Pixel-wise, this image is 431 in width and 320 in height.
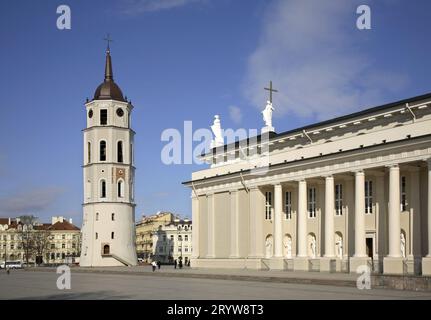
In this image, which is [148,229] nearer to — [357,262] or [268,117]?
[268,117]

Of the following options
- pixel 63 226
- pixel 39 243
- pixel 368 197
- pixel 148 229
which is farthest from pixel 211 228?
pixel 63 226

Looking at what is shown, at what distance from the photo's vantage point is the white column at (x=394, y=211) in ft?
124

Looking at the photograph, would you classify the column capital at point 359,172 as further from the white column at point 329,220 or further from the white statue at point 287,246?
the white statue at point 287,246

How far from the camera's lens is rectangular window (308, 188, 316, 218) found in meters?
48.2

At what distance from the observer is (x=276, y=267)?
48.9 metres

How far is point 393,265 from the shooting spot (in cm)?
3762

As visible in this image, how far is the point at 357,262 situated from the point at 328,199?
500 cm

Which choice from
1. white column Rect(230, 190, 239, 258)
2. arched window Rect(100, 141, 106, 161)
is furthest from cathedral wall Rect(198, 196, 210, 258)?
arched window Rect(100, 141, 106, 161)

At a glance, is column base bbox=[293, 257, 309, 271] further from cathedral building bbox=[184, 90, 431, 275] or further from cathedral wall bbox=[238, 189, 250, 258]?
cathedral wall bbox=[238, 189, 250, 258]

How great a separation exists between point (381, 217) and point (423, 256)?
4284 mm

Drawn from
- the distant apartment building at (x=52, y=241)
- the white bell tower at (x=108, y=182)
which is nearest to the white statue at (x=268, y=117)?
the white bell tower at (x=108, y=182)
